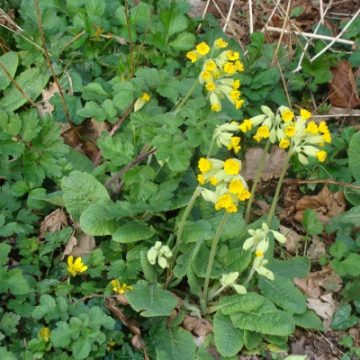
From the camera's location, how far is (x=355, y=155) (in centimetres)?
359

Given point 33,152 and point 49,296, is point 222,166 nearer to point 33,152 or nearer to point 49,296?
point 49,296

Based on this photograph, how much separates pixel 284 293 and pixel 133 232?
855 millimetres

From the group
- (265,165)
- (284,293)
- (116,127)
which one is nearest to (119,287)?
(284,293)

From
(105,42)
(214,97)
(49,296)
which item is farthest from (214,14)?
(49,296)

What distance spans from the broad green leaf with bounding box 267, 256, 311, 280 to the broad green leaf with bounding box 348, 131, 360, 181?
808 mm

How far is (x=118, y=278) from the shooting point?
2.95 m

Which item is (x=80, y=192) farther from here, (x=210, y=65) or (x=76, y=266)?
(x=210, y=65)

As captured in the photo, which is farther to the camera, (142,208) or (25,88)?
(25,88)

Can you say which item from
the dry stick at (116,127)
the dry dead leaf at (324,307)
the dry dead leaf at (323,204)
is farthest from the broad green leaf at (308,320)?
the dry stick at (116,127)

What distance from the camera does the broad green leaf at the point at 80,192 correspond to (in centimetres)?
306

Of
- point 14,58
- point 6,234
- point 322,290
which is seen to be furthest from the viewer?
point 14,58

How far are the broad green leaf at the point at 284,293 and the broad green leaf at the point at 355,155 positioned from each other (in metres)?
1.01

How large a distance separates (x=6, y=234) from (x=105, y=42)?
65.0 inches

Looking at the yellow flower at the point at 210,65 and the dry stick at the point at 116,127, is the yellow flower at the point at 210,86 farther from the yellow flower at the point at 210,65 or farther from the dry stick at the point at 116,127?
the dry stick at the point at 116,127
